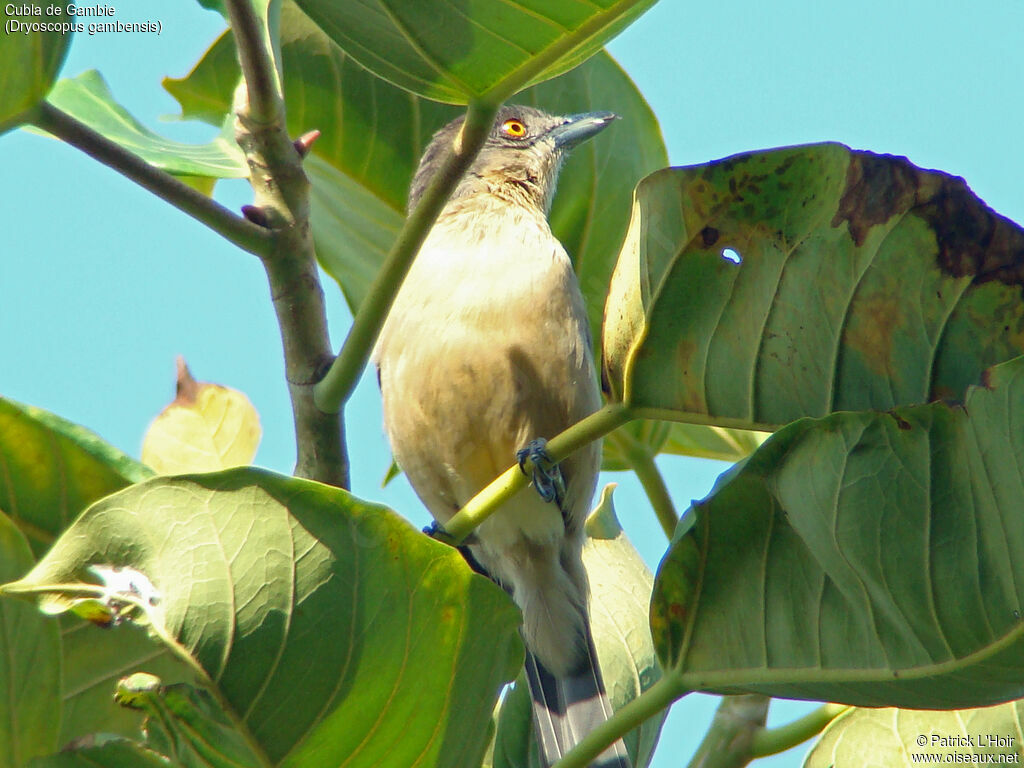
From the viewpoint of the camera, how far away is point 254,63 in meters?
2.11

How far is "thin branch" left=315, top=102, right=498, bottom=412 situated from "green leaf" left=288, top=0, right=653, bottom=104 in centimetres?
7

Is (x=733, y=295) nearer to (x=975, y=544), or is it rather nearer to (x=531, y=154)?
(x=975, y=544)

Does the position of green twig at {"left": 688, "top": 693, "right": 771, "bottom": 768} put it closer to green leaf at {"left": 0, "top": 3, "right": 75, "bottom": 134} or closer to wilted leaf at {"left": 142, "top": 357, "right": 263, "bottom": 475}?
wilted leaf at {"left": 142, "top": 357, "right": 263, "bottom": 475}

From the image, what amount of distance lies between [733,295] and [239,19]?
1013mm

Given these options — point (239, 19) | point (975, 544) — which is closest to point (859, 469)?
point (975, 544)

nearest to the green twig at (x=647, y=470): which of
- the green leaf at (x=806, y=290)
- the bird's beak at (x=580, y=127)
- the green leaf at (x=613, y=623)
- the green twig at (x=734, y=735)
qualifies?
the green leaf at (x=613, y=623)

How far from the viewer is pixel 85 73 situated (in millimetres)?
3229

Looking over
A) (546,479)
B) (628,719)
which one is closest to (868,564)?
(628,719)

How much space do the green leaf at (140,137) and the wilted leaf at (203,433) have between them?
2.04 ft

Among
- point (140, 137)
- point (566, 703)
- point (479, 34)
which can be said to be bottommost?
point (566, 703)

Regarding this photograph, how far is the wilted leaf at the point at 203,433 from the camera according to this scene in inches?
118

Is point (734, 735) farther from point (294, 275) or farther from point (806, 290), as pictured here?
point (294, 275)

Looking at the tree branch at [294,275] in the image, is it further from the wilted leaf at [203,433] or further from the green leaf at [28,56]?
the wilted leaf at [203,433]

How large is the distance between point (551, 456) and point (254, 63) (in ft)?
3.02
